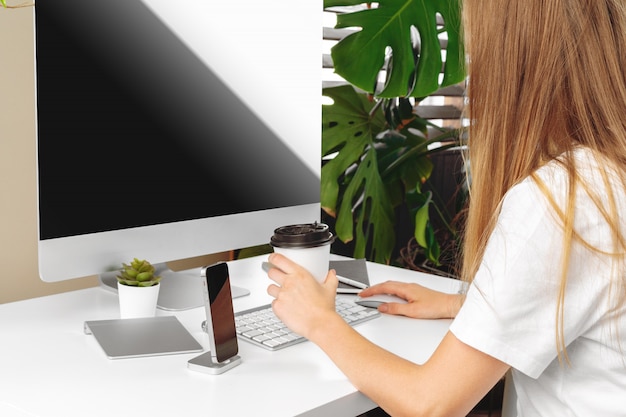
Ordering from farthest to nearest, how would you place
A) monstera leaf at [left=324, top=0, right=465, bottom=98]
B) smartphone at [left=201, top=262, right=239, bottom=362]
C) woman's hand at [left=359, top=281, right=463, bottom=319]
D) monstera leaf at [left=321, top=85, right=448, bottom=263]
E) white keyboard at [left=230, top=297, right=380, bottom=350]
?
monstera leaf at [left=321, top=85, right=448, bottom=263]
monstera leaf at [left=324, top=0, right=465, bottom=98]
woman's hand at [left=359, top=281, right=463, bottom=319]
white keyboard at [left=230, top=297, right=380, bottom=350]
smartphone at [left=201, top=262, right=239, bottom=362]

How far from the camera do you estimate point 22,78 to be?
A: 4.50 ft

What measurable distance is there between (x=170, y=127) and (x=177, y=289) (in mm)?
302

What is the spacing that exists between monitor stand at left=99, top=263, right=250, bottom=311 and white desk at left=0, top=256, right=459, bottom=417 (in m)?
0.04

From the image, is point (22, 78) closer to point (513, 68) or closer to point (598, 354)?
point (513, 68)

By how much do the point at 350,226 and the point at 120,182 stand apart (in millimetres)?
1030

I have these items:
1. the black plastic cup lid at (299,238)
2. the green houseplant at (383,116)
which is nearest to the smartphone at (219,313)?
the black plastic cup lid at (299,238)

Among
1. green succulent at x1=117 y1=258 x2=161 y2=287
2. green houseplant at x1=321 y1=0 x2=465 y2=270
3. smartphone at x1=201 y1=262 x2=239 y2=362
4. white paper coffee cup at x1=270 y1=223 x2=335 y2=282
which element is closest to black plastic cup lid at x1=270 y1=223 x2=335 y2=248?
white paper coffee cup at x1=270 y1=223 x2=335 y2=282

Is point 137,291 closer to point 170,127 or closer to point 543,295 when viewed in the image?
point 170,127

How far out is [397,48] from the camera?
194 centimetres

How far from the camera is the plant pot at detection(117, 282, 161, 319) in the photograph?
116 cm

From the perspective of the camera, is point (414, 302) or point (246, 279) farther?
point (246, 279)

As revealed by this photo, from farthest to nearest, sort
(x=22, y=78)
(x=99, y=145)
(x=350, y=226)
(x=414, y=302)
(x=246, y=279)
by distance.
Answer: (x=350, y=226)
(x=246, y=279)
(x=22, y=78)
(x=414, y=302)
(x=99, y=145)

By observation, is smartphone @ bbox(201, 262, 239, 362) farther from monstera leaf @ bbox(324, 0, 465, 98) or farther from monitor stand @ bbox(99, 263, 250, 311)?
monstera leaf @ bbox(324, 0, 465, 98)

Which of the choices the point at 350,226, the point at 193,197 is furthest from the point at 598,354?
the point at 350,226
